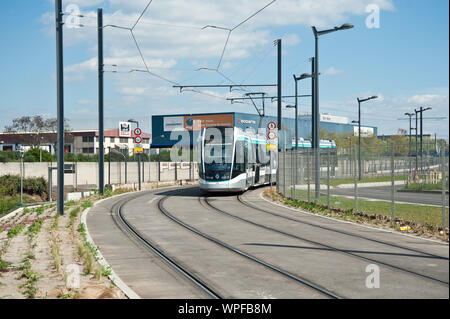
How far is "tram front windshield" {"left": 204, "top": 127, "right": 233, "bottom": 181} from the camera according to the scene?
25516 mm

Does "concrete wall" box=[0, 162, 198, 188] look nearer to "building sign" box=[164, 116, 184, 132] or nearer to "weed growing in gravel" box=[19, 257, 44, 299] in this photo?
"weed growing in gravel" box=[19, 257, 44, 299]

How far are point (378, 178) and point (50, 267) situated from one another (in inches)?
623

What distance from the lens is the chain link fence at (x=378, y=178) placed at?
15367 mm

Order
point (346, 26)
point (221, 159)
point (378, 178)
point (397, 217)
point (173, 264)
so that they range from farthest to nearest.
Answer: point (221, 159) < point (378, 178) < point (346, 26) < point (397, 217) < point (173, 264)

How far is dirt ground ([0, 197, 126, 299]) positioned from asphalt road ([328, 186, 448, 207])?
10.7m

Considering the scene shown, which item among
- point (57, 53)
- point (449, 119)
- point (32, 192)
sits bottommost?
point (32, 192)

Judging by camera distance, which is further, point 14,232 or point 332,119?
point 332,119

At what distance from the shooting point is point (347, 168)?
20953mm

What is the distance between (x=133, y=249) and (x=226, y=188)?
14.6 m

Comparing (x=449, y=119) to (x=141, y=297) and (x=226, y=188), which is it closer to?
(x=141, y=297)

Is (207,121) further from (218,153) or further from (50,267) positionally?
(50,267)

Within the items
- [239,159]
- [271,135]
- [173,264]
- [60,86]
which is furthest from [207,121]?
[173,264]

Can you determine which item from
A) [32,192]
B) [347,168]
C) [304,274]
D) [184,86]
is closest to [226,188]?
[347,168]

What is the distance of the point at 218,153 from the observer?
2553cm
